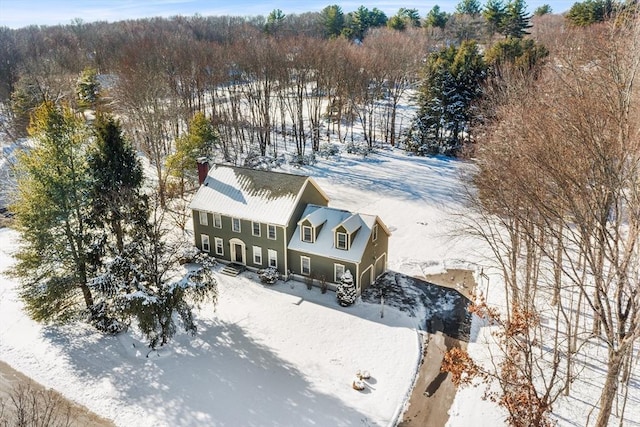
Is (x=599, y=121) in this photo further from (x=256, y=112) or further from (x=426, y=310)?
(x=256, y=112)

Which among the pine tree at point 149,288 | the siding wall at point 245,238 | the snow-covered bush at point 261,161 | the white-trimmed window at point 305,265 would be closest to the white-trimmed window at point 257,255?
the siding wall at point 245,238

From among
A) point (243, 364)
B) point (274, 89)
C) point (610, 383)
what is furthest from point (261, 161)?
point (610, 383)

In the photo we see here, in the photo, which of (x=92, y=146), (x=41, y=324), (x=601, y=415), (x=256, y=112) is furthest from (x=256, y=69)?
(x=601, y=415)

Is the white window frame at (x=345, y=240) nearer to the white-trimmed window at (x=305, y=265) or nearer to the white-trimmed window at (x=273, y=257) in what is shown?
the white-trimmed window at (x=305, y=265)

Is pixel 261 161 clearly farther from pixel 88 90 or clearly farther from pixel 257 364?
pixel 257 364

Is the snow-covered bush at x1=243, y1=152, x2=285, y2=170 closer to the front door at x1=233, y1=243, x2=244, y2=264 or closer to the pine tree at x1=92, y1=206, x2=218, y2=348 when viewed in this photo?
the front door at x1=233, y1=243, x2=244, y2=264

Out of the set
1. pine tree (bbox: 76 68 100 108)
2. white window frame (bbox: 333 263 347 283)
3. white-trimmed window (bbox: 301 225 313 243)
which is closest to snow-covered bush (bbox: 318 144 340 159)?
white-trimmed window (bbox: 301 225 313 243)

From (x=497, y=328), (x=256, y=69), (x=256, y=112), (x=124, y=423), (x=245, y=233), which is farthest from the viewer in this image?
(x=256, y=112)
